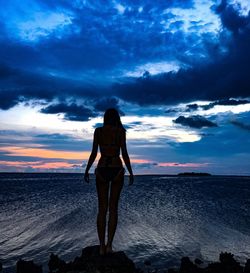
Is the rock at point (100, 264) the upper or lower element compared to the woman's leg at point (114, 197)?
lower

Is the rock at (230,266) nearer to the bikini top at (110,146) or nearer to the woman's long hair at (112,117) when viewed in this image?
the bikini top at (110,146)

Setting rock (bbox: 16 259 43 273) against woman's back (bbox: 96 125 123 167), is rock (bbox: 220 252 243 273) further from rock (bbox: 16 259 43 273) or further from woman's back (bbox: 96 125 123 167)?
rock (bbox: 16 259 43 273)

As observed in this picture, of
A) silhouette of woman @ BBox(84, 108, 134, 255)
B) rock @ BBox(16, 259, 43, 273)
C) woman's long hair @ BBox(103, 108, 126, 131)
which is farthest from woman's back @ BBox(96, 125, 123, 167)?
rock @ BBox(16, 259, 43, 273)

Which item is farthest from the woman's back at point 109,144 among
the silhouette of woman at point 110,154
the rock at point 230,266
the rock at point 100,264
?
the rock at point 230,266

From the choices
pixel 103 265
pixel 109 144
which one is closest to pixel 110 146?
pixel 109 144

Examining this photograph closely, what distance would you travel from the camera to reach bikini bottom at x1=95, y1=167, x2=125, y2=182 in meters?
8.75

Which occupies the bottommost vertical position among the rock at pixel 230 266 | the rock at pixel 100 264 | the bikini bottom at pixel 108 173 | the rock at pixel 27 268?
the rock at pixel 27 268

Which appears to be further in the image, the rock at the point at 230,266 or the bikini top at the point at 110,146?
the rock at the point at 230,266

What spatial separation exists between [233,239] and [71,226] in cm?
845

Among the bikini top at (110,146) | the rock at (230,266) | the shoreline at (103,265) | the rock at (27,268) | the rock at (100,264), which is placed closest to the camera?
the rock at (100,264)

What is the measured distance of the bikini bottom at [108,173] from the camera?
875 centimetres

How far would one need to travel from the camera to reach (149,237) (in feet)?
53.9

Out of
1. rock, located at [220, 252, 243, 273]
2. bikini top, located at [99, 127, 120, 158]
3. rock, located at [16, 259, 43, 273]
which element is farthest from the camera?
rock, located at [220, 252, 243, 273]

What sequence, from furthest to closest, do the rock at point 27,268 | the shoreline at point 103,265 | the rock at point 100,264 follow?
the rock at point 27,268, the shoreline at point 103,265, the rock at point 100,264
